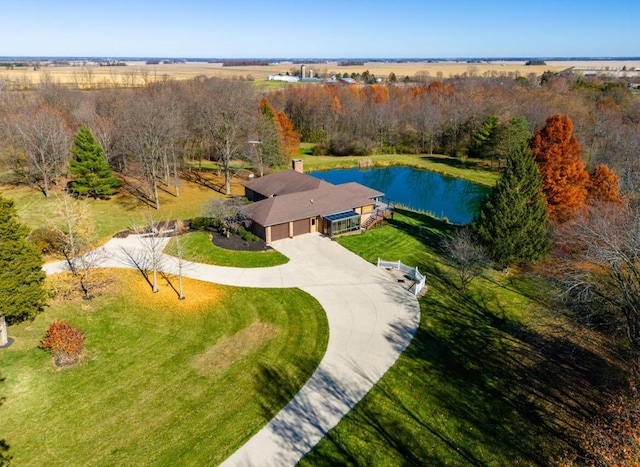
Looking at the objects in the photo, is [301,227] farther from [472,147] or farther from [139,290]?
[472,147]

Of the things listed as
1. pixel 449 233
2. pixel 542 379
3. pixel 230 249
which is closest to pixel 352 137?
pixel 449 233

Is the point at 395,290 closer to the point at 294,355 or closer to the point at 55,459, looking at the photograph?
the point at 294,355

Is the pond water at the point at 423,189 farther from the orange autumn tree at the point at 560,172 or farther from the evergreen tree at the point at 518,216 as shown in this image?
the evergreen tree at the point at 518,216

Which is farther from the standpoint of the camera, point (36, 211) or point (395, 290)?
point (36, 211)

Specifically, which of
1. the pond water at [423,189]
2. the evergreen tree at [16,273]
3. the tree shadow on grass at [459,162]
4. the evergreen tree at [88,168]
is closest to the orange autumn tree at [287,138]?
the pond water at [423,189]

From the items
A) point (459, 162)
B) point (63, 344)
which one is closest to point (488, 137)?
point (459, 162)

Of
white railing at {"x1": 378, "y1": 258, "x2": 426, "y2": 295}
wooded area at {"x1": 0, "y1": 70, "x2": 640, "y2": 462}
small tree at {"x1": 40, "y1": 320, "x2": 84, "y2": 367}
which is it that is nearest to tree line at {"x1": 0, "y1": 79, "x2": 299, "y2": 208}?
wooded area at {"x1": 0, "y1": 70, "x2": 640, "y2": 462}
